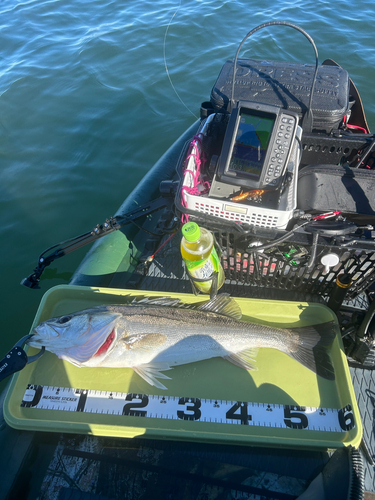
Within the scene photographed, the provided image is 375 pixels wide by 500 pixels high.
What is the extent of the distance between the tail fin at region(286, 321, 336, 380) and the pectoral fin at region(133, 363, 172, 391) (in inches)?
42.0

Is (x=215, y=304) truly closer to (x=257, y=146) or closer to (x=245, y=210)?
(x=245, y=210)

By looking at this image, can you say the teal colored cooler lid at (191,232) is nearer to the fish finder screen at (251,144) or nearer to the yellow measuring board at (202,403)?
the fish finder screen at (251,144)

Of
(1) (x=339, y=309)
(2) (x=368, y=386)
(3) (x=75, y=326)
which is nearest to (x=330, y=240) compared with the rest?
(1) (x=339, y=309)

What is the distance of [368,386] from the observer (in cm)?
253

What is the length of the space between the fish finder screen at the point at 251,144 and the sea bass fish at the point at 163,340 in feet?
4.74

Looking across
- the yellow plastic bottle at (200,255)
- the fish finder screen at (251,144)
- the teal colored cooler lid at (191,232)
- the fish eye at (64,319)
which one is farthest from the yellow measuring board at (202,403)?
the fish finder screen at (251,144)

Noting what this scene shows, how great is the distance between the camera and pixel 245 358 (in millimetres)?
2430

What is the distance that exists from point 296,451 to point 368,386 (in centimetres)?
96

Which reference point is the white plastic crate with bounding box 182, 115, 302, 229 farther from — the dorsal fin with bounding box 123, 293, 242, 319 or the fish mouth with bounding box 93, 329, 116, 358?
the fish mouth with bounding box 93, 329, 116, 358

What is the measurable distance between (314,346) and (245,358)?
592 mm

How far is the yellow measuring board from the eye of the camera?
208cm

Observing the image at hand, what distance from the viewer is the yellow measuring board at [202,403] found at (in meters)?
2.08

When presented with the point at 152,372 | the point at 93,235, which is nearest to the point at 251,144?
the point at 93,235

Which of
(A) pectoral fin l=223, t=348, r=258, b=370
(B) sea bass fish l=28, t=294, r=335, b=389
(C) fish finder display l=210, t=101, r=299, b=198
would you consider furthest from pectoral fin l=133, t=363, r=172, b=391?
(C) fish finder display l=210, t=101, r=299, b=198
